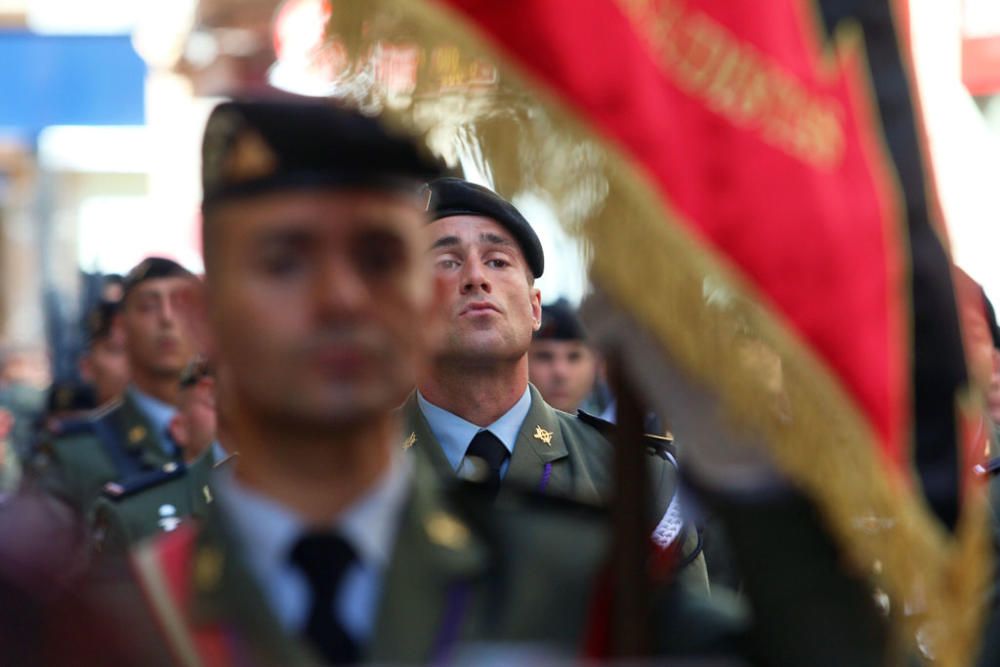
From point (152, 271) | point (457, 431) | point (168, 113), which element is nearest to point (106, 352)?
point (152, 271)

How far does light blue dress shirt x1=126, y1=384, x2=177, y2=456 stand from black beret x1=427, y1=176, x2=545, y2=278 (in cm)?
274

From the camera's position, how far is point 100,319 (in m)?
9.12

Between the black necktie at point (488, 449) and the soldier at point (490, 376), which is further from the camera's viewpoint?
the black necktie at point (488, 449)

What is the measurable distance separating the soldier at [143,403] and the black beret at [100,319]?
1.56 meters

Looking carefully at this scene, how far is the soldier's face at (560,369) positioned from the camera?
823 cm

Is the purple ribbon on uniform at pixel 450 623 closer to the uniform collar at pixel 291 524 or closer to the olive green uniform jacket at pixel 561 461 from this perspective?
the uniform collar at pixel 291 524

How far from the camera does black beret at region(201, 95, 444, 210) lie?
2188 millimetres

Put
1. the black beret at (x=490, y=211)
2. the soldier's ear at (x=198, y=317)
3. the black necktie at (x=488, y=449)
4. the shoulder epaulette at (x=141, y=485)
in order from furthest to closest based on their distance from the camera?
the shoulder epaulette at (x=141, y=485) → the black necktie at (x=488, y=449) → the black beret at (x=490, y=211) → the soldier's ear at (x=198, y=317)

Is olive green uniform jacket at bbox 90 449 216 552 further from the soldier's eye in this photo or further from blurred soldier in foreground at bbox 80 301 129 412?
blurred soldier in foreground at bbox 80 301 129 412

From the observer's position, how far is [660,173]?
2.16 meters

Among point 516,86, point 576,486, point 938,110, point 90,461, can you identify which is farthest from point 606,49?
point 938,110

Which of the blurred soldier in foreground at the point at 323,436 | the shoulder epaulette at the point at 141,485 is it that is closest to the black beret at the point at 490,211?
the shoulder epaulette at the point at 141,485

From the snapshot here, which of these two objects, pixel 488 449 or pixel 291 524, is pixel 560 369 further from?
pixel 291 524

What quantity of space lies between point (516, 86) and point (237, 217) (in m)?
0.39
